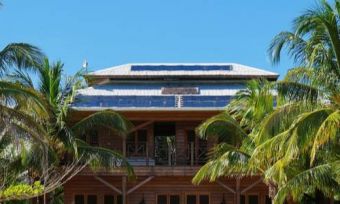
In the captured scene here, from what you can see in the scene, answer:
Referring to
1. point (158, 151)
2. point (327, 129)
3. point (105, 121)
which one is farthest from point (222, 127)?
point (327, 129)

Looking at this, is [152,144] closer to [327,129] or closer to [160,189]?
[160,189]

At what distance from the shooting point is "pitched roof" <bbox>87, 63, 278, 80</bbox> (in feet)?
97.9

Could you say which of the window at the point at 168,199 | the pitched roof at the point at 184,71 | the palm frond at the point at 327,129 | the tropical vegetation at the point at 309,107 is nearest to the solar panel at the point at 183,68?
the pitched roof at the point at 184,71

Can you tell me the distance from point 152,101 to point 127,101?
945 mm

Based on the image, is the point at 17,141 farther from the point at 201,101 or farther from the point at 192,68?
the point at 192,68

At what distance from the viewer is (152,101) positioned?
86.0 ft

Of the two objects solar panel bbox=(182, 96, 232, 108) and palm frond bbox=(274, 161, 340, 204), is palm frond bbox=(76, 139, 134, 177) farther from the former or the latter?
palm frond bbox=(274, 161, 340, 204)

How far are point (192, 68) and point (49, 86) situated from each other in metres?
9.84

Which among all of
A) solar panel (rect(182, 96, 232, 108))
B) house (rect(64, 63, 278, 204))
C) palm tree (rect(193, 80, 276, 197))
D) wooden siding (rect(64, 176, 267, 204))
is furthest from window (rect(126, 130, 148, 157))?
palm tree (rect(193, 80, 276, 197))

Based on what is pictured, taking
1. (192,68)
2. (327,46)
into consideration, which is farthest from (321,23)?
(192,68)

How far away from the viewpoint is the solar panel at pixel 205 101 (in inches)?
1017

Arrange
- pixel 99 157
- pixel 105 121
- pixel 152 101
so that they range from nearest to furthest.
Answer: pixel 99 157, pixel 105 121, pixel 152 101

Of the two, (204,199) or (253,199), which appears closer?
(204,199)

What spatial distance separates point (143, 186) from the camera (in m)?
26.8
